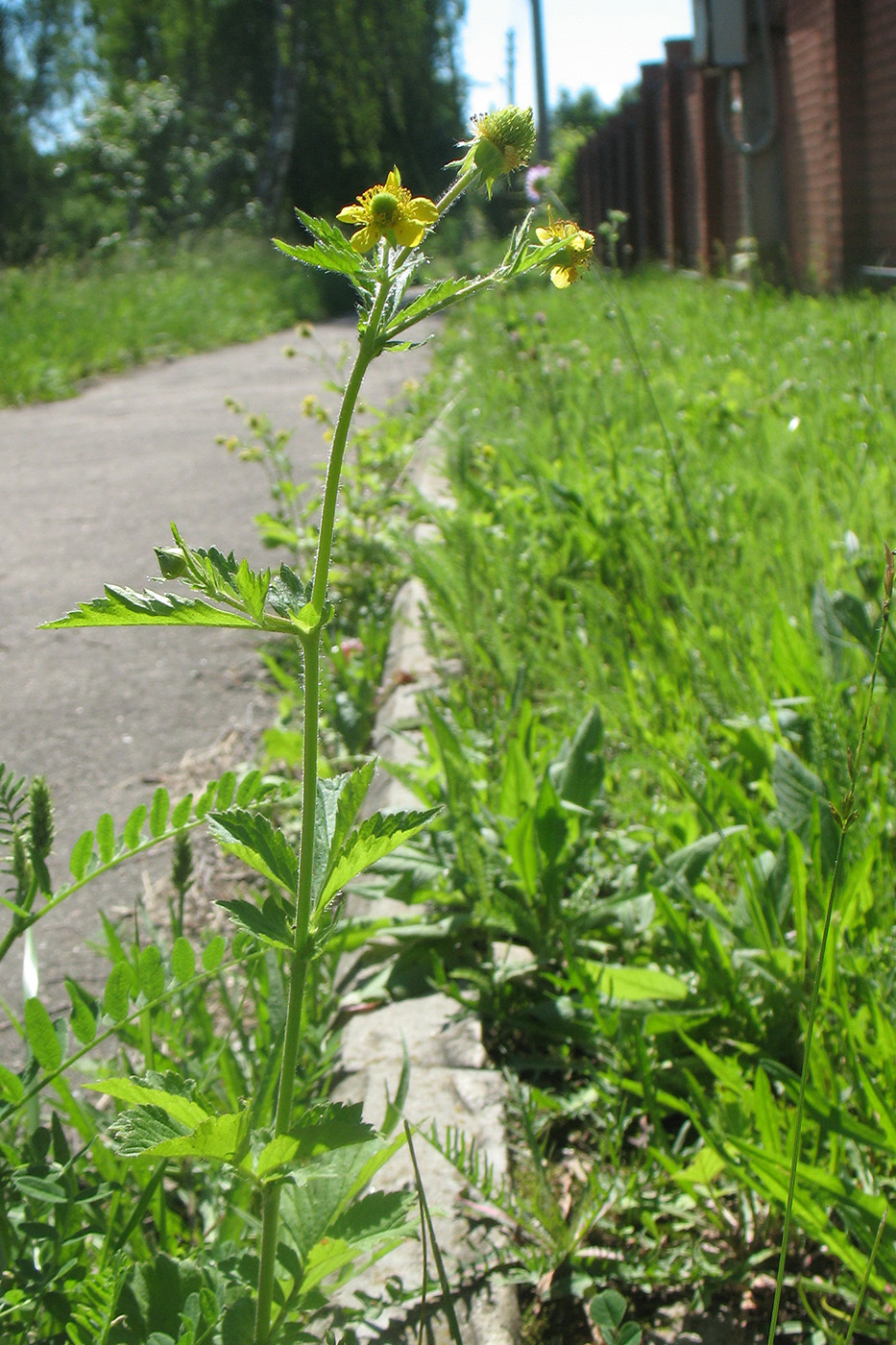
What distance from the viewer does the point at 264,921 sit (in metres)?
0.82

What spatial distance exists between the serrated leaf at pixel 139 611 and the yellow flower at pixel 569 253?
35 cm

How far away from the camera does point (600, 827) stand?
5.90ft

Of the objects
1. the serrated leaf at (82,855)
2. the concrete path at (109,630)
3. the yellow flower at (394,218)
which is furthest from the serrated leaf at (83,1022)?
the concrete path at (109,630)

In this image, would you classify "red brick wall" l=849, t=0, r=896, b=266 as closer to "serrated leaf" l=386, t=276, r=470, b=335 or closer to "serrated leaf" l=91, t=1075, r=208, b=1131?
"serrated leaf" l=386, t=276, r=470, b=335

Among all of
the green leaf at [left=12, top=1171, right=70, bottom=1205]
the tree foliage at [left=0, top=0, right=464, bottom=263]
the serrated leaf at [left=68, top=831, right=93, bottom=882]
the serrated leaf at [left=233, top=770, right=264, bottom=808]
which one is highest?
the tree foliage at [left=0, top=0, right=464, bottom=263]

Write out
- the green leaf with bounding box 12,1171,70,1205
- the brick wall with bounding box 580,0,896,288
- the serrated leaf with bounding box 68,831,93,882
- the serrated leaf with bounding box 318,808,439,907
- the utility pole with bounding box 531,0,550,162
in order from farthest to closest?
the utility pole with bounding box 531,0,550,162 < the brick wall with bounding box 580,0,896,288 < the serrated leaf with bounding box 68,831,93,882 < the green leaf with bounding box 12,1171,70,1205 < the serrated leaf with bounding box 318,808,439,907

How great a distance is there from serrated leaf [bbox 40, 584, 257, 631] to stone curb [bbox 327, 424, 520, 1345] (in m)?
0.59

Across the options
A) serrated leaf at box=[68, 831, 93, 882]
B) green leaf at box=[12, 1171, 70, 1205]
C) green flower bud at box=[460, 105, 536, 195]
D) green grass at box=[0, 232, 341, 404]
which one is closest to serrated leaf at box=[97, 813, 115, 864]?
serrated leaf at box=[68, 831, 93, 882]

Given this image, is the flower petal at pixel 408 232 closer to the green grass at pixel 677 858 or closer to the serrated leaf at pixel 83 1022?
the green grass at pixel 677 858

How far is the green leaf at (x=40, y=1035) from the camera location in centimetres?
98

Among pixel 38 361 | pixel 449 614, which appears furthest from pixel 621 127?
pixel 449 614

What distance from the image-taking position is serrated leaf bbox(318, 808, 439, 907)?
0.80 m

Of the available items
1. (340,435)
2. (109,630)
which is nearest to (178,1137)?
(340,435)

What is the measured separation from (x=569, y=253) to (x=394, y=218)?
0.48 feet
